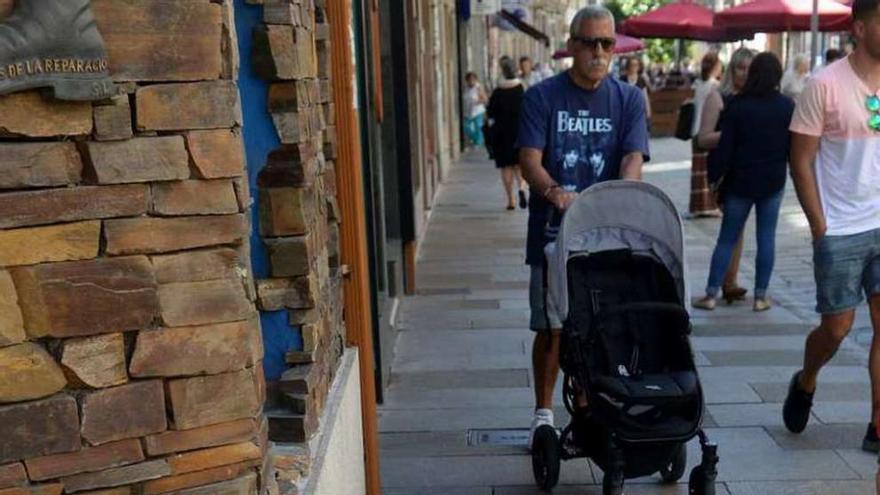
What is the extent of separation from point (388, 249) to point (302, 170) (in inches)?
186

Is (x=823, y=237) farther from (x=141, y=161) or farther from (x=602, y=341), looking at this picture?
(x=141, y=161)

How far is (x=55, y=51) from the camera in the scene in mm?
1849

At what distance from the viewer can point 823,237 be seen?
4434 millimetres

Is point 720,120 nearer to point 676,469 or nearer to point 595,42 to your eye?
point 595,42

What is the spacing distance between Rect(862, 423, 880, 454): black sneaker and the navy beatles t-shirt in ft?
5.28

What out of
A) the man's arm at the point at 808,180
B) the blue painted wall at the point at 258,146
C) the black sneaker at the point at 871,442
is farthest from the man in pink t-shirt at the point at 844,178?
the blue painted wall at the point at 258,146

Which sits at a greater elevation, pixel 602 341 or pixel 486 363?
pixel 602 341

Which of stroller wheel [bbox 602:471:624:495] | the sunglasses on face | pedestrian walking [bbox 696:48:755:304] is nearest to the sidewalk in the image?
pedestrian walking [bbox 696:48:755:304]

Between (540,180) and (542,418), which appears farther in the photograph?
(542,418)

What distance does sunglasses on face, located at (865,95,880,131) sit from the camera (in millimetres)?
4344

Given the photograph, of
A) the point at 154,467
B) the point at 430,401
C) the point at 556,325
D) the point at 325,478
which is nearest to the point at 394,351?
the point at 430,401

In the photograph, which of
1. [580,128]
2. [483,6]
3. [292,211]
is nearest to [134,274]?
[292,211]

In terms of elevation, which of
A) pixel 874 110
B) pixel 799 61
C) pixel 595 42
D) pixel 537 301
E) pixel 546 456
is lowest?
pixel 546 456

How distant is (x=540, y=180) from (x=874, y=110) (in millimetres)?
1406
